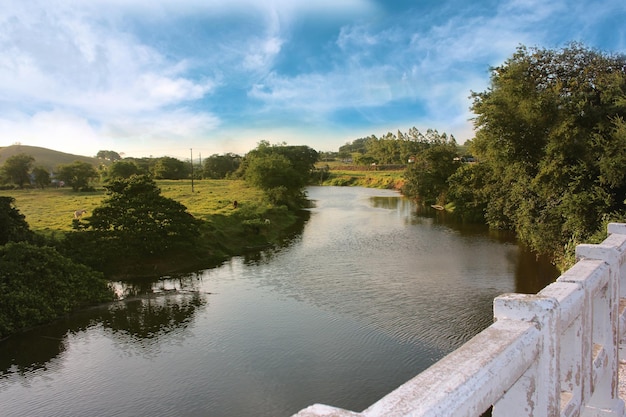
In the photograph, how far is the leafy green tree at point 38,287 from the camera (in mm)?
15172

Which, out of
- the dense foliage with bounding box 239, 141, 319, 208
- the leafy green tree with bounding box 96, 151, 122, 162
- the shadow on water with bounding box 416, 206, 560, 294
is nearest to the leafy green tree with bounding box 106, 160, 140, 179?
the dense foliage with bounding box 239, 141, 319, 208

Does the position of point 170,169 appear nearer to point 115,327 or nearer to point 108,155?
point 115,327

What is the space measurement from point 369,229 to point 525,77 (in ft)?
47.7

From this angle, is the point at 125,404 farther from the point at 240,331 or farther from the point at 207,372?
the point at 240,331

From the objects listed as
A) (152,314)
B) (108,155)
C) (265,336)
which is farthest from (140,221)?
(108,155)

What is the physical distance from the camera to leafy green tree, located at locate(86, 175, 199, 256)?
2195 cm

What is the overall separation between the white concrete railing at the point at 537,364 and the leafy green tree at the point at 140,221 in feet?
70.8

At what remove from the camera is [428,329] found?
14.4m

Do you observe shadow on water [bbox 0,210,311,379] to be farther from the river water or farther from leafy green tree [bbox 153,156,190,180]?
leafy green tree [bbox 153,156,190,180]

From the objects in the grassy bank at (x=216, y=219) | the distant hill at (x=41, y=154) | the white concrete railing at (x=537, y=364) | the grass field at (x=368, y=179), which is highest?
the distant hill at (x=41, y=154)

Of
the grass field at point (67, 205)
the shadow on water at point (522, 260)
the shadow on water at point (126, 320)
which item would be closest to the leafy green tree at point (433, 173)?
the shadow on water at point (522, 260)

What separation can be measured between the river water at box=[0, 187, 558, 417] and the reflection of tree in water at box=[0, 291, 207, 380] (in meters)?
0.06

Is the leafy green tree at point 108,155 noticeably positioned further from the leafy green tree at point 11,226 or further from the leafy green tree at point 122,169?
the leafy green tree at point 11,226

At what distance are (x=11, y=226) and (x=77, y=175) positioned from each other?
3443cm
